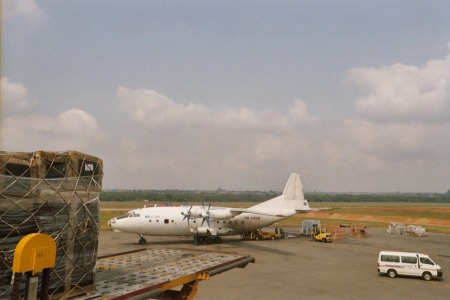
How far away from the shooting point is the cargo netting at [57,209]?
223 inches

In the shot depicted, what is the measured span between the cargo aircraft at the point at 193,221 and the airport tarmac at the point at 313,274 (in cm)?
149

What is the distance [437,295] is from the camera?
64.7 feet

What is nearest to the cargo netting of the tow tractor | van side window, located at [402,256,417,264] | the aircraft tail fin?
van side window, located at [402,256,417,264]

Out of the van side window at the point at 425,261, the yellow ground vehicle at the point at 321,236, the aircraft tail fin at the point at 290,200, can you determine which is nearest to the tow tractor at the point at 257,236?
the aircraft tail fin at the point at 290,200

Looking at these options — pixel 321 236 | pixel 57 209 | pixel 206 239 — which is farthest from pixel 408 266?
pixel 57 209

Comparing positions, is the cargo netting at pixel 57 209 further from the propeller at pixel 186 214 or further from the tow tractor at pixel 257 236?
the tow tractor at pixel 257 236

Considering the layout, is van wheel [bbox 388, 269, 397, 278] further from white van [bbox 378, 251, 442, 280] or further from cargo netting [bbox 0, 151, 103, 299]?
cargo netting [bbox 0, 151, 103, 299]

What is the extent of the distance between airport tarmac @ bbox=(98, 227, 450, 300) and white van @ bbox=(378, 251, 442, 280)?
49 centimetres

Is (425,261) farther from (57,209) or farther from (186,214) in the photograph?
(57,209)

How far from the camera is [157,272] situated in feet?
28.8

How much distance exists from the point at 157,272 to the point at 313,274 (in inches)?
721

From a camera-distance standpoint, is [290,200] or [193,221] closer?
[193,221]

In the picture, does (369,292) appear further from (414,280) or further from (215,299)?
(215,299)

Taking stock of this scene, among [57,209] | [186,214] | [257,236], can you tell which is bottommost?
[257,236]
